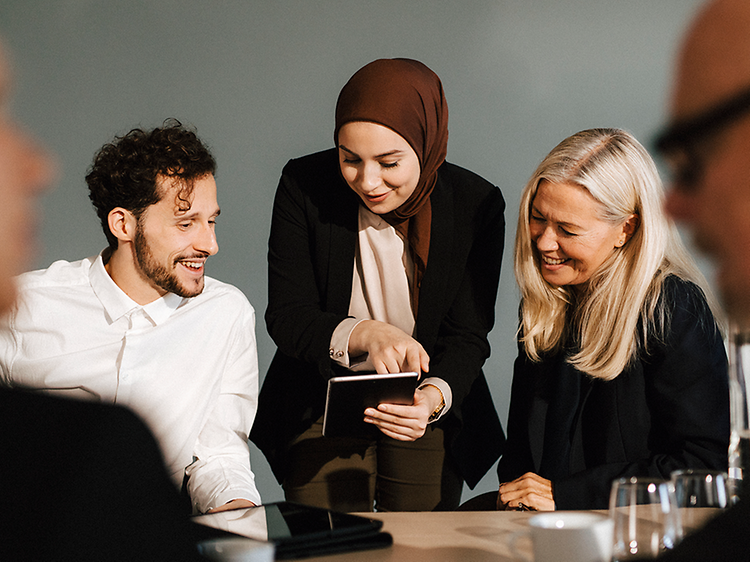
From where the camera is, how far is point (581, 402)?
5.56 ft

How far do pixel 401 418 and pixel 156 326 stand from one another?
700mm

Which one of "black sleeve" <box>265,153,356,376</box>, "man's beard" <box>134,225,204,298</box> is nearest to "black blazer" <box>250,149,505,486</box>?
"black sleeve" <box>265,153,356,376</box>

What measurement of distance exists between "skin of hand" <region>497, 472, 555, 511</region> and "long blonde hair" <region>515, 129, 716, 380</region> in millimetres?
300

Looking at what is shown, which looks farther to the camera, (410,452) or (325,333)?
(410,452)

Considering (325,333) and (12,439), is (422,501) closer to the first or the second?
(325,333)

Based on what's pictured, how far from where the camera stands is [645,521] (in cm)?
81

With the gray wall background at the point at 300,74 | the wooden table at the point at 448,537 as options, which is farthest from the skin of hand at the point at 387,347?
the gray wall background at the point at 300,74

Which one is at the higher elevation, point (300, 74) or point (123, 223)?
Result: point (300, 74)

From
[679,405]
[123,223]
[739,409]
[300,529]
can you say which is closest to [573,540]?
[300,529]

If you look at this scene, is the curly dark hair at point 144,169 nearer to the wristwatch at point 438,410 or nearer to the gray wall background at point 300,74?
the wristwatch at point 438,410

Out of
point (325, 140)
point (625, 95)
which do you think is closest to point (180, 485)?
point (325, 140)

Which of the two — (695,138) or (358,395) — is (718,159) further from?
(358,395)

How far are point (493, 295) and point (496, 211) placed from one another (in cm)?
24

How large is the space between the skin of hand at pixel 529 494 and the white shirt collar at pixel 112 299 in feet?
3.26
